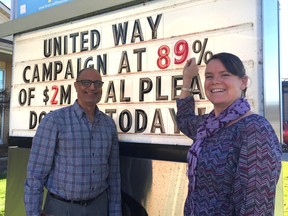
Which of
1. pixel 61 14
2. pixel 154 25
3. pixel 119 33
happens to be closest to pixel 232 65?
pixel 154 25

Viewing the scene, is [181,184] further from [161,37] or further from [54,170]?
[161,37]

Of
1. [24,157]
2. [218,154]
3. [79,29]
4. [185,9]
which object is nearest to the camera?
[218,154]

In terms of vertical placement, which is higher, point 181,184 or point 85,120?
point 85,120

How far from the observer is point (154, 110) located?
276 centimetres

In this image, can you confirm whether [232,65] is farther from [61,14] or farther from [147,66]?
[61,14]

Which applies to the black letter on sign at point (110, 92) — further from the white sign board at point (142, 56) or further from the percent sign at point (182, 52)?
the percent sign at point (182, 52)

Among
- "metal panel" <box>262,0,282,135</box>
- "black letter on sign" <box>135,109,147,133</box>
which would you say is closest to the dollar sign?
"black letter on sign" <box>135,109,147,133</box>

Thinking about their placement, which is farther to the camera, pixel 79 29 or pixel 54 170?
pixel 79 29

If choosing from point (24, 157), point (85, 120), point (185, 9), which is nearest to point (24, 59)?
point (24, 157)

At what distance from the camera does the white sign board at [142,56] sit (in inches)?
94.5

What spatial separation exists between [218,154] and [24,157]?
2.53 meters

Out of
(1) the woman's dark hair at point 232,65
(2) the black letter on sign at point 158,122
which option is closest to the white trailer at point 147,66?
(2) the black letter on sign at point 158,122

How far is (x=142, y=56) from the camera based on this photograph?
285 centimetres

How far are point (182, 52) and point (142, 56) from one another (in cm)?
37
